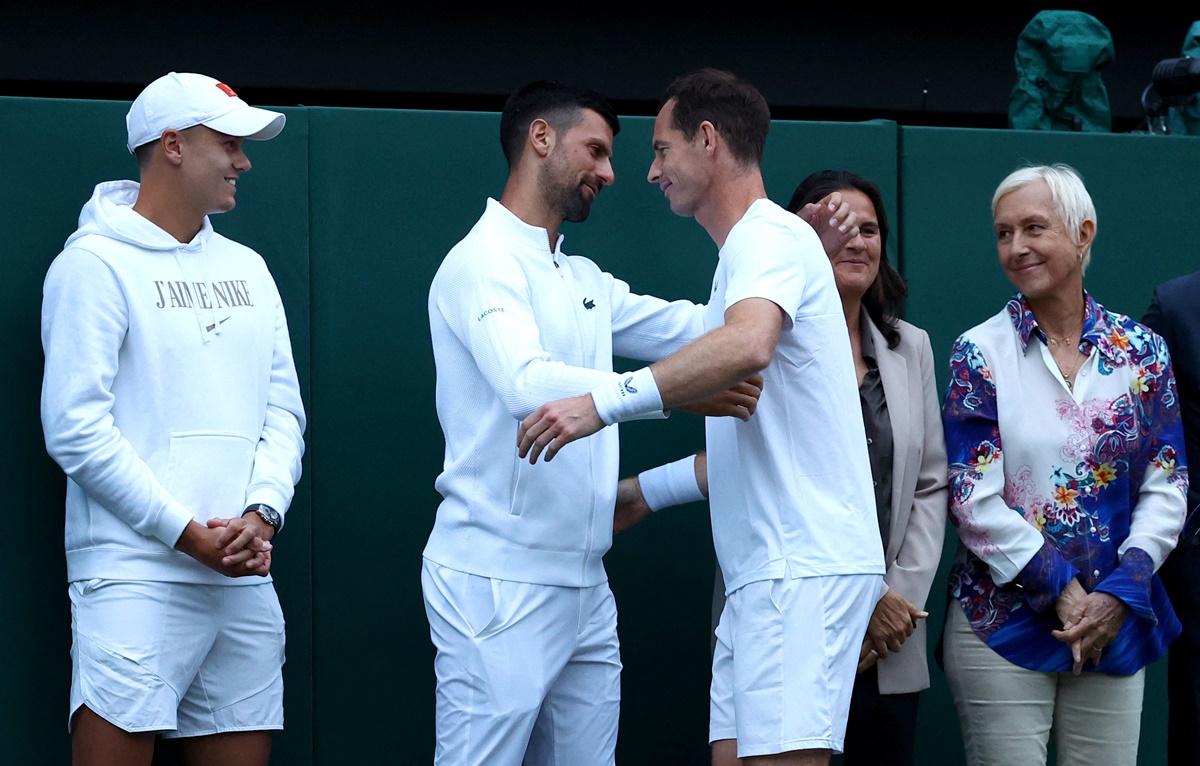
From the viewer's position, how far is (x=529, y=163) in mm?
3170

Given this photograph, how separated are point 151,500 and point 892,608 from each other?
1.52 meters

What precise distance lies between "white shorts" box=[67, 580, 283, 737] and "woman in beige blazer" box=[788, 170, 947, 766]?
126cm

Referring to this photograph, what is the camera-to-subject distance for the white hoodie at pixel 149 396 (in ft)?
9.21

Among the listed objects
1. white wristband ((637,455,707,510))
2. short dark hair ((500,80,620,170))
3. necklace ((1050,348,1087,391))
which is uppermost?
short dark hair ((500,80,620,170))

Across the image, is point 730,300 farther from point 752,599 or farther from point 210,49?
point 210,49

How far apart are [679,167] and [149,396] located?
1.15 meters

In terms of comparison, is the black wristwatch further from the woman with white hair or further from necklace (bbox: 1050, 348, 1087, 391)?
necklace (bbox: 1050, 348, 1087, 391)

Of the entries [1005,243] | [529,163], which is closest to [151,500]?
[529,163]

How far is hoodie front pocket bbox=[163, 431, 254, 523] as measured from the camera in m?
2.90

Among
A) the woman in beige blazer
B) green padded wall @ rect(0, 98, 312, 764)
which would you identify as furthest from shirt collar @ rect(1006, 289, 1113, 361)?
green padded wall @ rect(0, 98, 312, 764)

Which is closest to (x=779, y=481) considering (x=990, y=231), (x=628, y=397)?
(x=628, y=397)

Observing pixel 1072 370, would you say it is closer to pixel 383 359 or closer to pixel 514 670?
pixel 514 670

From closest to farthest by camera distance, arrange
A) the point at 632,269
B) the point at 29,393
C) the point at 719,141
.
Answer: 1. the point at 719,141
2. the point at 29,393
3. the point at 632,269

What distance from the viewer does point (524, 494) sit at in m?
2.90
